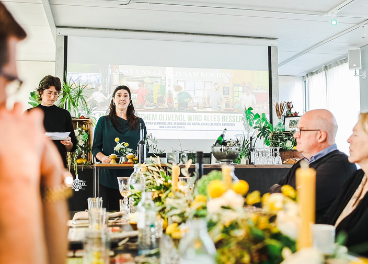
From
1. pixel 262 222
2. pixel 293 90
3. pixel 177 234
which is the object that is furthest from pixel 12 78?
pixel 293 90

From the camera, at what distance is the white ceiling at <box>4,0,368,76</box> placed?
541 centimetres

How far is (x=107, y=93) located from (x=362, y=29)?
13.9 feet

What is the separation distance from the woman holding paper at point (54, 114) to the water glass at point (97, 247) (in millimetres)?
2516

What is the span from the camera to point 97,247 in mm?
870

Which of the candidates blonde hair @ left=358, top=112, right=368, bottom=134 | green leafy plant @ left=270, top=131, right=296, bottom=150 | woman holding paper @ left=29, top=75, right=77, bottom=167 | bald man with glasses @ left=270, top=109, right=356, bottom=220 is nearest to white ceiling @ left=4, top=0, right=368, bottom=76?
green leafy plant @ left=270, top=131, right=296, bottom=150

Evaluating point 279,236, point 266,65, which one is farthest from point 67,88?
point 279,236

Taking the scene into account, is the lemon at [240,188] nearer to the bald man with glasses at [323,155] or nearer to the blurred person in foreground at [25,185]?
the blurred person in foreground at [25,185]

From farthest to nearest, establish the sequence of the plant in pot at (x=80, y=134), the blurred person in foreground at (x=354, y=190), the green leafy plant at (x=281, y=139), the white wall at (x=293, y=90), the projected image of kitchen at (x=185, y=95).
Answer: the white wall at (x=293, y=90) < the projected image of kitchen at (x=185, y=95) < the green leafy plant at (x=281, y=139) < the plant in pot at (x=80, y=134) < the blurred person in foreground at (x=354, y=190)

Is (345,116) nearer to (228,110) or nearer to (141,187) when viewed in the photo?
(228,110)

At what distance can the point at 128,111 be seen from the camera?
3691 millimetres

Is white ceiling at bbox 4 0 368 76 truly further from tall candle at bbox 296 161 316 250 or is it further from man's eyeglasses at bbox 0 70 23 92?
tall candle at bbox 296 161 316 250

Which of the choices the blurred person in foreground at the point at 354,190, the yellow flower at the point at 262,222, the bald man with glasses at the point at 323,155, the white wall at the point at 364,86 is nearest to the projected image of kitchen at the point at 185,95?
the white wall at the point at 364,86

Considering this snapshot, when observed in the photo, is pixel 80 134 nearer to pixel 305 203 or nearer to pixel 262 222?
pixel 262 222

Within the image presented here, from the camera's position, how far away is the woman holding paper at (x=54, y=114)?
3.36 meters
